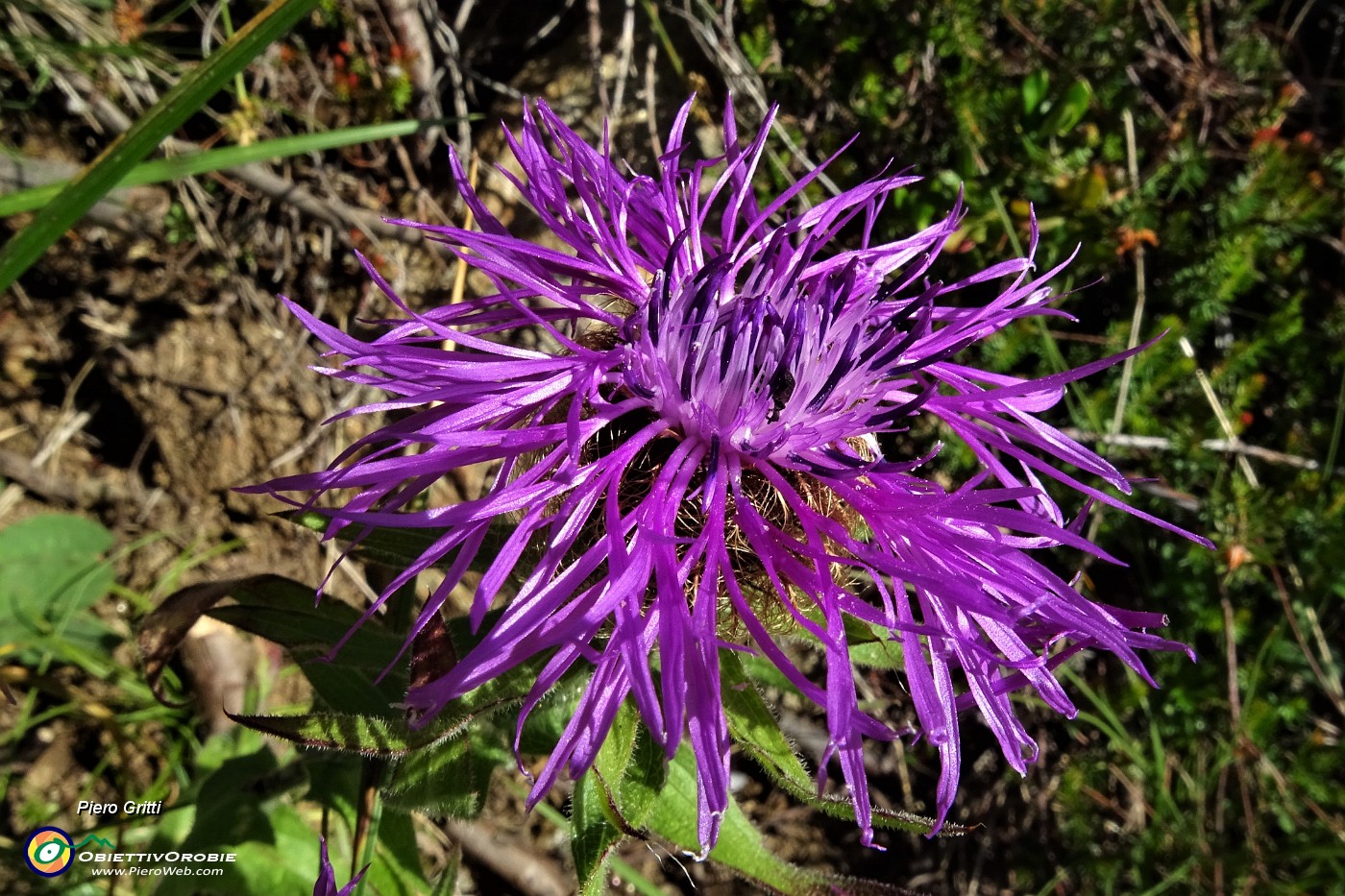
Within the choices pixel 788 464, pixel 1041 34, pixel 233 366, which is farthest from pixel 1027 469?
pixel 233 366

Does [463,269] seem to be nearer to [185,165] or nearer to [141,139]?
[185,165]

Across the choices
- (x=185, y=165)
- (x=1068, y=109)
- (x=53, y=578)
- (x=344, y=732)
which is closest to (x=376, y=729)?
(x=344, y=732)

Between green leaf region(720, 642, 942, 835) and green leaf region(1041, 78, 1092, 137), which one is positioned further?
green leaf region(1041, 78, 1092, 137)

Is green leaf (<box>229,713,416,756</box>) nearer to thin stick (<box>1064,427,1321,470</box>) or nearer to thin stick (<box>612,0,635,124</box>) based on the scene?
thin stick (<box>612,0,635,124</box>)

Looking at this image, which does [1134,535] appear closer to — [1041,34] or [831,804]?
[1041,34]

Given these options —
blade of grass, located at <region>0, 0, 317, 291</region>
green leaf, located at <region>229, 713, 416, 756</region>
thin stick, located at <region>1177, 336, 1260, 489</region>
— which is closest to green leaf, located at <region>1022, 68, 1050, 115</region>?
thin stick, located at <region>1177, 336, 1260, 489</region>

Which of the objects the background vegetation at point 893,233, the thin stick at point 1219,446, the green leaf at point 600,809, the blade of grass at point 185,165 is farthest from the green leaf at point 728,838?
the thin stick at point 1219,446
